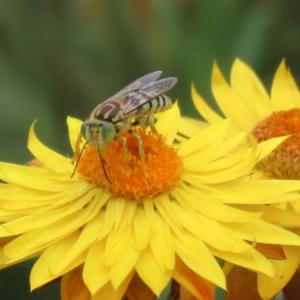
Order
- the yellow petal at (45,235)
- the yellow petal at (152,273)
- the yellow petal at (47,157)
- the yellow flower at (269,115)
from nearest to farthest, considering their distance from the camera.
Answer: the yellow petal at (152,273), the yellow petal at (45,235), the yellow flower at (269,115), the yellow petal at (47,157)

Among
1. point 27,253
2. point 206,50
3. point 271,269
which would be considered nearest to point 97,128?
point 27,253

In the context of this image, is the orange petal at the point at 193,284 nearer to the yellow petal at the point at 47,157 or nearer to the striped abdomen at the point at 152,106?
the striped abdomen at the point at 152,106

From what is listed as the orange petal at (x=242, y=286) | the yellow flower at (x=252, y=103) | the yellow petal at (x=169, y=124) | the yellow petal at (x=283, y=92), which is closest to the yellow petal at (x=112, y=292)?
the orange petal at (x=242, y=286)

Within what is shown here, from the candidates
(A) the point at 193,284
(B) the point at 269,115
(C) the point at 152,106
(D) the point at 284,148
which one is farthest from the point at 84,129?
(B) the point at 269,115

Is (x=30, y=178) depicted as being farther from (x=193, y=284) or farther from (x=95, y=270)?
(x=193, y=284)

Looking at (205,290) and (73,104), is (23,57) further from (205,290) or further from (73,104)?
(205,290)

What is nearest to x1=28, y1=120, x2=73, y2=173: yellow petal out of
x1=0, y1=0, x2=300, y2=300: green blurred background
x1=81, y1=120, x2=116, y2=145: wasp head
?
x1=81, y1=120, x2=116, y2=145: wasp head
